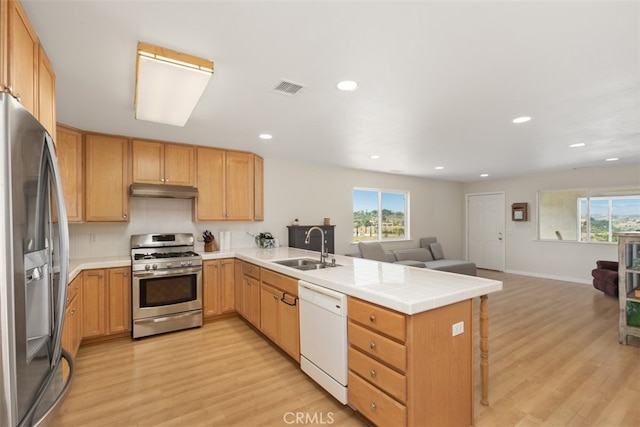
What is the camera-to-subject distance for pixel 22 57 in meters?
1.36

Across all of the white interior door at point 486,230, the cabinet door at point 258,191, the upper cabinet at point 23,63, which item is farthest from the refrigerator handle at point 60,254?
the white interior door at point 486,230

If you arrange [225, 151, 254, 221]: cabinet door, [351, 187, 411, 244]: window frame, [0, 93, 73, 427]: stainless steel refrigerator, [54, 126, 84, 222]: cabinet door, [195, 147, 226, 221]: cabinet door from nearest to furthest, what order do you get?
1. [0, 93, 73, 427]: stainless steel refrigerator
2. [54, 126, 84, 222]: cabinet door
3. [195, 147, 226, 221]: cabinet door
4. [225, 151, 254, 221]: cabinet door
5. [351, 187, 411, 244]: window frame

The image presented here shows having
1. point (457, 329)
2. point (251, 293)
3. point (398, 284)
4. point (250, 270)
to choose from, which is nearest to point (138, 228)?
point (250, 270)

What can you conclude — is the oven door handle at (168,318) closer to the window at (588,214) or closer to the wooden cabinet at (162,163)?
the wooden cabinet at (162,163)

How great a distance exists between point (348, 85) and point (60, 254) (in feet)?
6.50

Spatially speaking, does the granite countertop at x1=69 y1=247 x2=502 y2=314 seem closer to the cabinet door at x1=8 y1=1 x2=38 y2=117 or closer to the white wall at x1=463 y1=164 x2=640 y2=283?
the cabinet door at x1=8 y1=1 x2=38 y2=117

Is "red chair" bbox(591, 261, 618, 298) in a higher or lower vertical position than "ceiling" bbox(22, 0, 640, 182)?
lower

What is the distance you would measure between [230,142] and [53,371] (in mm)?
3222

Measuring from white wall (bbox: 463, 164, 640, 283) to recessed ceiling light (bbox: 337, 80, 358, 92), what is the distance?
21.2ft

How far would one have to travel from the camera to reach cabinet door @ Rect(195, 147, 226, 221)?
13.4ft

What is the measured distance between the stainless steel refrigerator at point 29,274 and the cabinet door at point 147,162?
9.21 feet

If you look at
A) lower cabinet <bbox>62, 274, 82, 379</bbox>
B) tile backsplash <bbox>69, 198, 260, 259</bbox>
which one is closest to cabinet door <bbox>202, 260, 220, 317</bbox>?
tile backsplash <bbox>69, 198, 260, 259</bbox>

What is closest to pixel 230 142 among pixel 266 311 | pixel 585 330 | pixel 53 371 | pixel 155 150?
pixel 155 150

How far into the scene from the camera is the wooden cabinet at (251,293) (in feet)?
11.2
